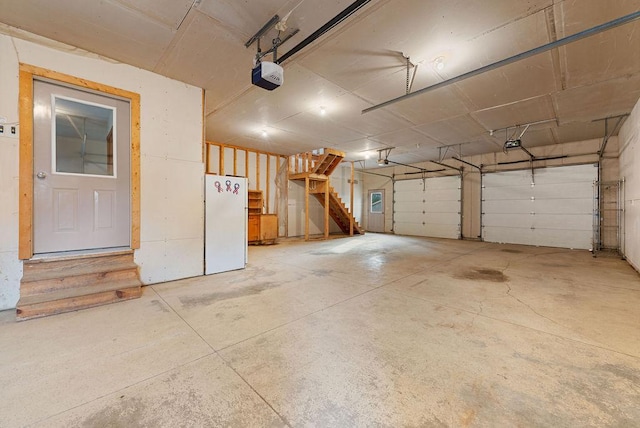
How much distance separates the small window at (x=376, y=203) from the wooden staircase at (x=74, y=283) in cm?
1023

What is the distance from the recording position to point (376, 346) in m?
2.08

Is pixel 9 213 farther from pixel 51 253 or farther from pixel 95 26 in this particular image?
pixel 95 26

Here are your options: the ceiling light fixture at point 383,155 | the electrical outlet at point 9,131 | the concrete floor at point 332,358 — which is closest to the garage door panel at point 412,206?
the ceiling light fixture at point 383,155

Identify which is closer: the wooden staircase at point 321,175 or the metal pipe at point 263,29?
the metal pipe at point 263,29

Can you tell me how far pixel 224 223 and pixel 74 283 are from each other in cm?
196

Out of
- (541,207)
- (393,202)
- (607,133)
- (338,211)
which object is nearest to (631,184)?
(607,133)

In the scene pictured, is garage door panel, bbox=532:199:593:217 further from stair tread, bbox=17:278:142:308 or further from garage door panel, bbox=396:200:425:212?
stair tread, bbox=17:278:142:308

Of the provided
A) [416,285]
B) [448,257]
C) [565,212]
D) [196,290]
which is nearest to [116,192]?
[196,290]

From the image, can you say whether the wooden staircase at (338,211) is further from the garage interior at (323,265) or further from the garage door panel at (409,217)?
the garage interior at (323,265)

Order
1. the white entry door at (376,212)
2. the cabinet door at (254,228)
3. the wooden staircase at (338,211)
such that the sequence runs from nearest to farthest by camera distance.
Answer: the cabinet door at (254,228)
the wooden staircase at (338,211)
the white entry door at (376,212)

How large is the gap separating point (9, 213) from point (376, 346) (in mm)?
3979

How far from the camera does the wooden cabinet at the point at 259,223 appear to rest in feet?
26.0

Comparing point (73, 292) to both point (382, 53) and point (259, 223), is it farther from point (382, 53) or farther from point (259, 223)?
point (259, 223)

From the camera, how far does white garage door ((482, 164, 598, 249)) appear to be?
7137 mm
